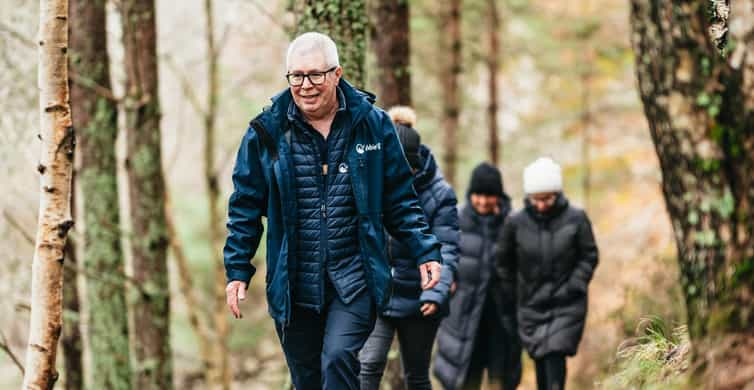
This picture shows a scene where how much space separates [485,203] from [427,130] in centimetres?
1094

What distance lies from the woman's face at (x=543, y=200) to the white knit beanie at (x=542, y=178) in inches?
1.6

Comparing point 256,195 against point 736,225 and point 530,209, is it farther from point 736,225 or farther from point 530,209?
point 530,209

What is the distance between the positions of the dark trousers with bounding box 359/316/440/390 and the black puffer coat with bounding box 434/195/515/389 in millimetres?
2113

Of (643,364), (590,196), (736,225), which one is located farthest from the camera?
(590,196)

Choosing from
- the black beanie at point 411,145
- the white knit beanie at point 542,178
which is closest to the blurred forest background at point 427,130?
the black beanie at point 411,145

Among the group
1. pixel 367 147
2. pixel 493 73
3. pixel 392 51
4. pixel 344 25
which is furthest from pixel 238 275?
pixel 493 73

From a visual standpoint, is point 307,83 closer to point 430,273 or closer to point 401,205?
point 401,205

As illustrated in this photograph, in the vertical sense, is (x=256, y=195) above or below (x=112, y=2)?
below

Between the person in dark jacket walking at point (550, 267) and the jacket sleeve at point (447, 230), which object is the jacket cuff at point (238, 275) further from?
A: the person in dark jacket walking at point (550, 267)

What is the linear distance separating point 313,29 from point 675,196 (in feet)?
14.1

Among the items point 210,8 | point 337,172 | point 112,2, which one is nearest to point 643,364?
point 337,172

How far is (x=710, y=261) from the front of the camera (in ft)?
12.8

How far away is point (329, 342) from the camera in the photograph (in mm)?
5340

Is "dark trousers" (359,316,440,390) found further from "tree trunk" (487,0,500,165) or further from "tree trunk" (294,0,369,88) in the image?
"tree trunk" (487,0,500,165)
